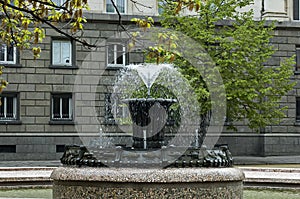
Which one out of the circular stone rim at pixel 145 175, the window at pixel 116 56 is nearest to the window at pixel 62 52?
the window at pixel 116 56

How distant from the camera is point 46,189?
15875 millimetres

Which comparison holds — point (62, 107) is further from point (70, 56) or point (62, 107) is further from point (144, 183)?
point (144, 183)

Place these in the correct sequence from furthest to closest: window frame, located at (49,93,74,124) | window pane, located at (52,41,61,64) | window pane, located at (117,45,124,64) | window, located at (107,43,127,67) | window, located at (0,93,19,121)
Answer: window, located at (107,43,127,67)
window pane, located at (117,45,124,64)
window pane, located at (52,41,61,64)
window frame, located at (49,93,74,124)
window, located at (0,93,19,121)

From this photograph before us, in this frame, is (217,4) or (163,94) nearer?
(163,94)

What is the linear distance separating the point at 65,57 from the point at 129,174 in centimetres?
2347

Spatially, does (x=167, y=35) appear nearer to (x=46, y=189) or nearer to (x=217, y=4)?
(x=46, y=189)

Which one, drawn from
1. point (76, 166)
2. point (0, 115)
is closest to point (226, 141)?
point (0, 115)

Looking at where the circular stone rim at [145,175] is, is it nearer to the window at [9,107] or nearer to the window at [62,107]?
the window at [9,107]

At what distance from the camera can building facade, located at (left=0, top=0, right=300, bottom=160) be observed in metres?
31.7

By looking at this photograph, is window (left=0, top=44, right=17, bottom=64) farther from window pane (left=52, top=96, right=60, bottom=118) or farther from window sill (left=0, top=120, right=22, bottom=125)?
window sill (left=0, top=120, right=22, bottom=125)

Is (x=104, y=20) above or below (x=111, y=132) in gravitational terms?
above

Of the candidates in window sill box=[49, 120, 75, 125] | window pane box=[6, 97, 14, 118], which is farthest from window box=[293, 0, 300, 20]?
window pane box=[6, 97, 14, 118]

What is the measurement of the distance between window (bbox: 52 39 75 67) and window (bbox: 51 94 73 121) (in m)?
1.59

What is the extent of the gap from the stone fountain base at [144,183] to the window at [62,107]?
72.8ft
